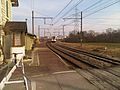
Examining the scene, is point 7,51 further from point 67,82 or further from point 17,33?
point 67,82

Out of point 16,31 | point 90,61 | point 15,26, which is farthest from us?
point 16,31

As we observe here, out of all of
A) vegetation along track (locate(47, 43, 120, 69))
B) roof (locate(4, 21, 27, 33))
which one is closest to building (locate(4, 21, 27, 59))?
roof (locate(4, 21, 27, 33))

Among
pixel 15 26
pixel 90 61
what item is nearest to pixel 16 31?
pixel 15 26

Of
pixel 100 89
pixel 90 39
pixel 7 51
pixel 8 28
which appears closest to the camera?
pixel 100 89

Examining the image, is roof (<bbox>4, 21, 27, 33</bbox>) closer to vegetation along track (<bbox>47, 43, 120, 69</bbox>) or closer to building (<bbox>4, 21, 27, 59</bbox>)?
building (<bbox>4, 21, 27, 59</bbox>)

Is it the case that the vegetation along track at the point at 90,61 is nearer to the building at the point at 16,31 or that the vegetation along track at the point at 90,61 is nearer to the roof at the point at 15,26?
the building at the point at 16,31

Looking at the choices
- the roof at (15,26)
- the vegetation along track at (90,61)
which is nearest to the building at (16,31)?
the roof at (15,26)

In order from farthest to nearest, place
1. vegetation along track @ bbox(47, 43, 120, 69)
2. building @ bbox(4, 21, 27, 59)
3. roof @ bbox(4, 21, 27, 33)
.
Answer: roof @ bbox(4, 21, 27, 33) → building @ bbox(4, 21, 27, 59) → vegetation along track @ bbox(47, 43, 120, 69)

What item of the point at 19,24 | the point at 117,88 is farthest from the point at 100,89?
the point at 19,24

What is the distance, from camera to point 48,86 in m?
11.5

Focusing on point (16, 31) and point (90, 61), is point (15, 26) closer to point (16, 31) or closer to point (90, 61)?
point (16, 31)

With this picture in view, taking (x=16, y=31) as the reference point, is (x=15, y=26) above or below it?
above

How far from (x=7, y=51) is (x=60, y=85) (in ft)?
35.3

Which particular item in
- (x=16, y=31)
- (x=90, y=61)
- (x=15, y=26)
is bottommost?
(x=90, y=61)
